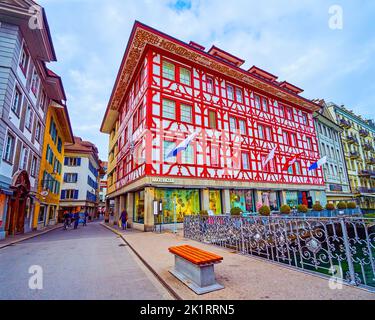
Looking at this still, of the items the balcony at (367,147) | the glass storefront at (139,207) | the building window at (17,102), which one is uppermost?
the balcony at (367,147)

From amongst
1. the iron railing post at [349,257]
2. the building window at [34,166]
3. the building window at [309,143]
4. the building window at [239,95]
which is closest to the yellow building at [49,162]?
the building window at [34,166]

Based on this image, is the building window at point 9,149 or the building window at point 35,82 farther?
the building window at point 35,82

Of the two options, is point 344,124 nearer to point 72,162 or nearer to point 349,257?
point 349,257

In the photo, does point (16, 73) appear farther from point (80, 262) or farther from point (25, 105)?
point (80, 262)

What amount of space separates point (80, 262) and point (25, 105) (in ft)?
40.6

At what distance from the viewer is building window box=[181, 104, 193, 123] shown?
16547 millimetres

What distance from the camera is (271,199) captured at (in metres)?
20.6

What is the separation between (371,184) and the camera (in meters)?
37.7

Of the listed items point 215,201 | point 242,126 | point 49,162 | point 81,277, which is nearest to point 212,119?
point 242,126

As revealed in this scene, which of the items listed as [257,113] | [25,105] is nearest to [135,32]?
[25,105]

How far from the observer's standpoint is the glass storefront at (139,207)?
51.8 ft

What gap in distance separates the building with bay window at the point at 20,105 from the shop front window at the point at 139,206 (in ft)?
24.4

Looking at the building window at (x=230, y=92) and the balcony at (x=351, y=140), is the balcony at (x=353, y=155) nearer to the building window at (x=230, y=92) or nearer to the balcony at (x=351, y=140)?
the balcony at (x=351, y=140)

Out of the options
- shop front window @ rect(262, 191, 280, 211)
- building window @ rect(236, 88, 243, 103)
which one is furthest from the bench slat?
building window @ rect(236, 88, 243, 103)
